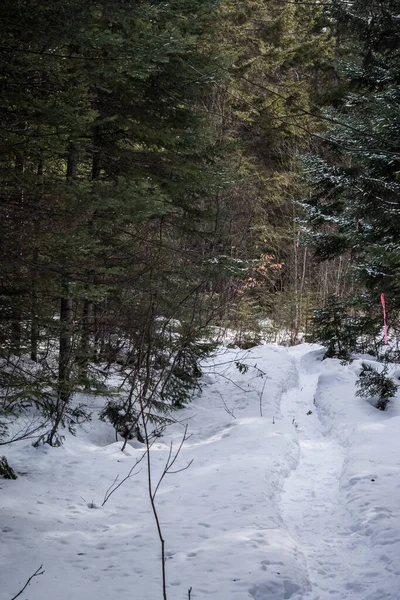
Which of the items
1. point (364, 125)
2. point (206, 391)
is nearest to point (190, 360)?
point (206, 391)

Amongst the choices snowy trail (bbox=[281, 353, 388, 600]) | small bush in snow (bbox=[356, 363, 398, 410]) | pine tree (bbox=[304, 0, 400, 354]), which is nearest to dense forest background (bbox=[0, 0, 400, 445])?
pine tree (bbox=[304, 0, 400, 354])

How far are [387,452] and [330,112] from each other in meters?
6.97

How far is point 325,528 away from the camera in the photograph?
5703 mm

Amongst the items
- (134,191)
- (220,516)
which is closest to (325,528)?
(220,516)

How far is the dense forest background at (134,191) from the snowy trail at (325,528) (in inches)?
94.1

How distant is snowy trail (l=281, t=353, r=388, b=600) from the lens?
4.47 meters

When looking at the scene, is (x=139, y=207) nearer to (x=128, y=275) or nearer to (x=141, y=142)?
(x=128, y=275)

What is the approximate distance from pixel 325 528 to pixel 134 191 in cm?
499

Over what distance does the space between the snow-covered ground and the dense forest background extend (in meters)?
0.96

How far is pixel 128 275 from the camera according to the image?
329 inches

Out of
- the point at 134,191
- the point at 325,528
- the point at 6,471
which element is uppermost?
the point at 134,191

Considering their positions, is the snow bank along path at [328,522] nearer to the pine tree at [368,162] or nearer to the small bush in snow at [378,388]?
the small bush in snow at [378,388]

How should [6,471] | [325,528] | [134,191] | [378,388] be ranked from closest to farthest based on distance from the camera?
[325,528]
[6,471]
[134,191]
[378,388]

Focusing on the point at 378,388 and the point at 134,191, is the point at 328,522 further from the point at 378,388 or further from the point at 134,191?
the point at 378,388
